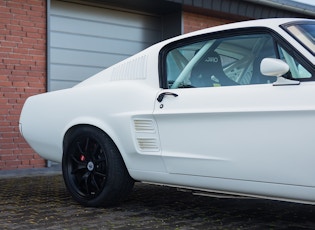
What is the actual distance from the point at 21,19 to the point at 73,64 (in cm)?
125

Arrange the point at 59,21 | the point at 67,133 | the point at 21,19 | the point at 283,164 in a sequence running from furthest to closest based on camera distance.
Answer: the point at 59,21 < the point at 21,19 < the point at 67,133 < the point at 283,164

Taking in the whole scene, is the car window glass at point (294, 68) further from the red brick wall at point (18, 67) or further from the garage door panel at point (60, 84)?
the garage door panel at point (60, 84)

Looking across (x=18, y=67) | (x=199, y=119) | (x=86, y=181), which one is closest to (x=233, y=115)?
(x=199, y=119)

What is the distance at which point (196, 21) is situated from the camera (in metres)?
10.4

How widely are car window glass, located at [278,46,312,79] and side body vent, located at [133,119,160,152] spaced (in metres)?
1.19

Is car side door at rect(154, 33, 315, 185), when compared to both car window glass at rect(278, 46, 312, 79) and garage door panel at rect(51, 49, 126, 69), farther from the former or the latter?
garage door panel at rect(51, 49, 126, 69)

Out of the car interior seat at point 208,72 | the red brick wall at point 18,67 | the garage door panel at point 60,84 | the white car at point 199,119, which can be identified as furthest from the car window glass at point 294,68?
the garage door panel at point 60,84

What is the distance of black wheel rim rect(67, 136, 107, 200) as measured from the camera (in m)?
4.82

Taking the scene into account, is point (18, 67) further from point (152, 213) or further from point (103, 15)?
point (152, 213)

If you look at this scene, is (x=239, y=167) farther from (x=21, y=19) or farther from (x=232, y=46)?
(x=21, y=19)

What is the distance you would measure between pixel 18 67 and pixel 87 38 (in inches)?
62.0

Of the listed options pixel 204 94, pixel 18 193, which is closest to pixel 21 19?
pixel 18 193

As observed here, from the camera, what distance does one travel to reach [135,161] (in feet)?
15.0

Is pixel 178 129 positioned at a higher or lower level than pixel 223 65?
lower
